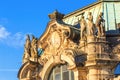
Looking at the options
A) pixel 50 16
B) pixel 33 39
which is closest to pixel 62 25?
pixel 50 16

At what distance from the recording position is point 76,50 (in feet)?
86.0

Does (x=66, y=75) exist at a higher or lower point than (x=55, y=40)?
lower

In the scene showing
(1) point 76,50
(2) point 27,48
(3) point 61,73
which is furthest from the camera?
(2) point 27,48

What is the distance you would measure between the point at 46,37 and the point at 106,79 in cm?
642

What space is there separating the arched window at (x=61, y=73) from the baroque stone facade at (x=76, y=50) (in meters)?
0.25

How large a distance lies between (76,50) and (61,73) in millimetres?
2509

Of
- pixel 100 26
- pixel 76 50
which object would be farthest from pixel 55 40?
pixel 100 26

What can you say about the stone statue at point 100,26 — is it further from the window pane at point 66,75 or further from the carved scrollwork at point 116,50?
the window pane at point 66,75

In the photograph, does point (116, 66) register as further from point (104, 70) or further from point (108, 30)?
point (108, 30)

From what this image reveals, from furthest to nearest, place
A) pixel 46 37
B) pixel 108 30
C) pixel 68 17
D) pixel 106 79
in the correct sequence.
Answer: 1. pixel 68 17
2. pixel 46 37
3. pixel 108 30
4. pixel 106 79

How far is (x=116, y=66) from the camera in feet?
83.3

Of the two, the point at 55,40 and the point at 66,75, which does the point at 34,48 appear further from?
the point at 66,75

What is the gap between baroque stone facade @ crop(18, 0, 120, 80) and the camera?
2528 centimetres

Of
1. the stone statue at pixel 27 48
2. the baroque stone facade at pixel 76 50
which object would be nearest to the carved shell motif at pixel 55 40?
the baroque stone facade at pixel 76 50
